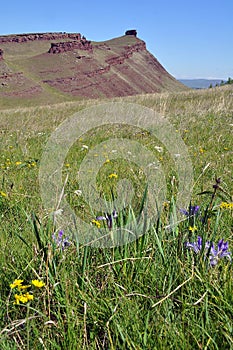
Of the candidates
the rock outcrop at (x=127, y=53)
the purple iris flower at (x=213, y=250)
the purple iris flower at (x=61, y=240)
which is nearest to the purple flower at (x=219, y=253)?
the purple iris flower at (x=213, y=250)

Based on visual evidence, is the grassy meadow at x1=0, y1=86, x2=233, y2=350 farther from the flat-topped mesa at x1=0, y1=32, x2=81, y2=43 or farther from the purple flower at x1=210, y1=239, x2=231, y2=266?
the flat-topped mesa at x1=0, y1=32, x2=81, y2=43

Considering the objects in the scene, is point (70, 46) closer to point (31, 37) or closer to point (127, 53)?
point (127, 53)

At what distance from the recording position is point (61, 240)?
1899mm

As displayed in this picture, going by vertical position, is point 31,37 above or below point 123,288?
above

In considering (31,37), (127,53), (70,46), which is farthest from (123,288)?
(31,37)

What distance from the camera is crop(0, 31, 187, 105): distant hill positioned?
123312 mm

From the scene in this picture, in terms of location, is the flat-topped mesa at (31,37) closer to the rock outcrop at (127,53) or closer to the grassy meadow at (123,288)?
the rock outcrop at (127,53)

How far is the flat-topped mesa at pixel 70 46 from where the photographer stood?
474ft

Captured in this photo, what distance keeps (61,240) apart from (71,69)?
14702cm

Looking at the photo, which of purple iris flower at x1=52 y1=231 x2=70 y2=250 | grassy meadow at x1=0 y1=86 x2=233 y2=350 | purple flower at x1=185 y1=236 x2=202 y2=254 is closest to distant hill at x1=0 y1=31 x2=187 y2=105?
purple iris flower at x1=52 y1=231 x2=70 y2=250

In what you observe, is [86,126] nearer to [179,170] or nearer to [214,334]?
[179,170]

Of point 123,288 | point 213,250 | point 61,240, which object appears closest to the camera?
point 123,288

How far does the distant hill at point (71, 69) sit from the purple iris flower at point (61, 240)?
115037 mm

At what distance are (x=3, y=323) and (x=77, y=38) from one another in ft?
530
